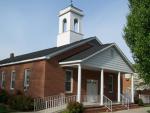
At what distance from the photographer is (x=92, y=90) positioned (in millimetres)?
29594

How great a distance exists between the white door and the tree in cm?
914

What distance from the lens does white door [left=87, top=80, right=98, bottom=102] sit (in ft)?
94.8

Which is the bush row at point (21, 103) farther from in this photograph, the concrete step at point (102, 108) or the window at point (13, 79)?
the concrete step at point (102, 108)

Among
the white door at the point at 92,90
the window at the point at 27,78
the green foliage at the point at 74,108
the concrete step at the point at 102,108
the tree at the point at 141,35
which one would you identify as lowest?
the concrete step at the point at 102,108

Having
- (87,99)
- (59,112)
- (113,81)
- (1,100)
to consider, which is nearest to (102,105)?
(87,99)

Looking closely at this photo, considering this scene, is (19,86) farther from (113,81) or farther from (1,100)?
(113,81)

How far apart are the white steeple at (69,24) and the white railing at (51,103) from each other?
27.8ft

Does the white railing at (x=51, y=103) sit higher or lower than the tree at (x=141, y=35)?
lower

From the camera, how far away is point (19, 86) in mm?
29672

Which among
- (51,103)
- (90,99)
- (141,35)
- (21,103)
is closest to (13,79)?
(21,103)

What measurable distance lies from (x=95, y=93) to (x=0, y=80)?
11874 millimetres

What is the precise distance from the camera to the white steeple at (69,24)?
3222 centimetres

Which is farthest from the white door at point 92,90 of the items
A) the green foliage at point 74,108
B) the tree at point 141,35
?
the tree at point 141,35

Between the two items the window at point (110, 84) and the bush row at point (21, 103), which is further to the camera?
the window at point (110, 84)
